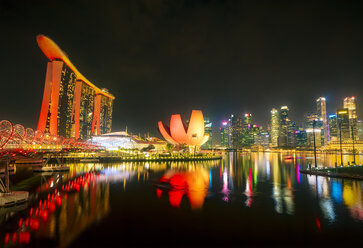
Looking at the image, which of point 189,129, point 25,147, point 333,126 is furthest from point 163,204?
point 333,126

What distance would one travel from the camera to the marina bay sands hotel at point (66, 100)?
148 feet

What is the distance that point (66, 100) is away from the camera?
60344 millimetres

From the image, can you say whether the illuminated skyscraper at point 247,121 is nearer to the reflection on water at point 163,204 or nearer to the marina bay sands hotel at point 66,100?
the marina bay sands hotel at point 66,100

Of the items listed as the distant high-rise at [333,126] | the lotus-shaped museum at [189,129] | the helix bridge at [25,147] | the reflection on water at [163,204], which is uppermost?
the distant high-rise at [333,126]

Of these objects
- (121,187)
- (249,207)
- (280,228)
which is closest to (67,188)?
(121,187)

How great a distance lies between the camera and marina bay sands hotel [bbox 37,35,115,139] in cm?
4518

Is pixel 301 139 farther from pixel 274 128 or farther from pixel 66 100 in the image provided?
pixel 66 100

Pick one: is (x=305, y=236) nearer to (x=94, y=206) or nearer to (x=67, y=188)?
(x=94, y=206)

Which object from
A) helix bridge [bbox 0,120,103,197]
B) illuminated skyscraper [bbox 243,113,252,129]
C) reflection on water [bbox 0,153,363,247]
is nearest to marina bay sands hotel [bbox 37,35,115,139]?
helix bridge [bbox 0,120,103,197]

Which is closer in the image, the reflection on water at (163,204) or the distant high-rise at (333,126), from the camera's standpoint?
the reflection on water at (163,204)

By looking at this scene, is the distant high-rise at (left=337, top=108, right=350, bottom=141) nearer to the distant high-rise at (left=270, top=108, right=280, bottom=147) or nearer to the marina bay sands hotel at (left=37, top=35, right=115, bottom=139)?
the distant high-rise at (left=270, top=108, right=280, bottom=147)

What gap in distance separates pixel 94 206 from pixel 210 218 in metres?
4.11

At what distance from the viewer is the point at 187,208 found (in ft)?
25.7

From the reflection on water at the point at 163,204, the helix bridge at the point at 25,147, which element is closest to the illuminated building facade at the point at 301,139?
the helix bridge at the point at 25,147
